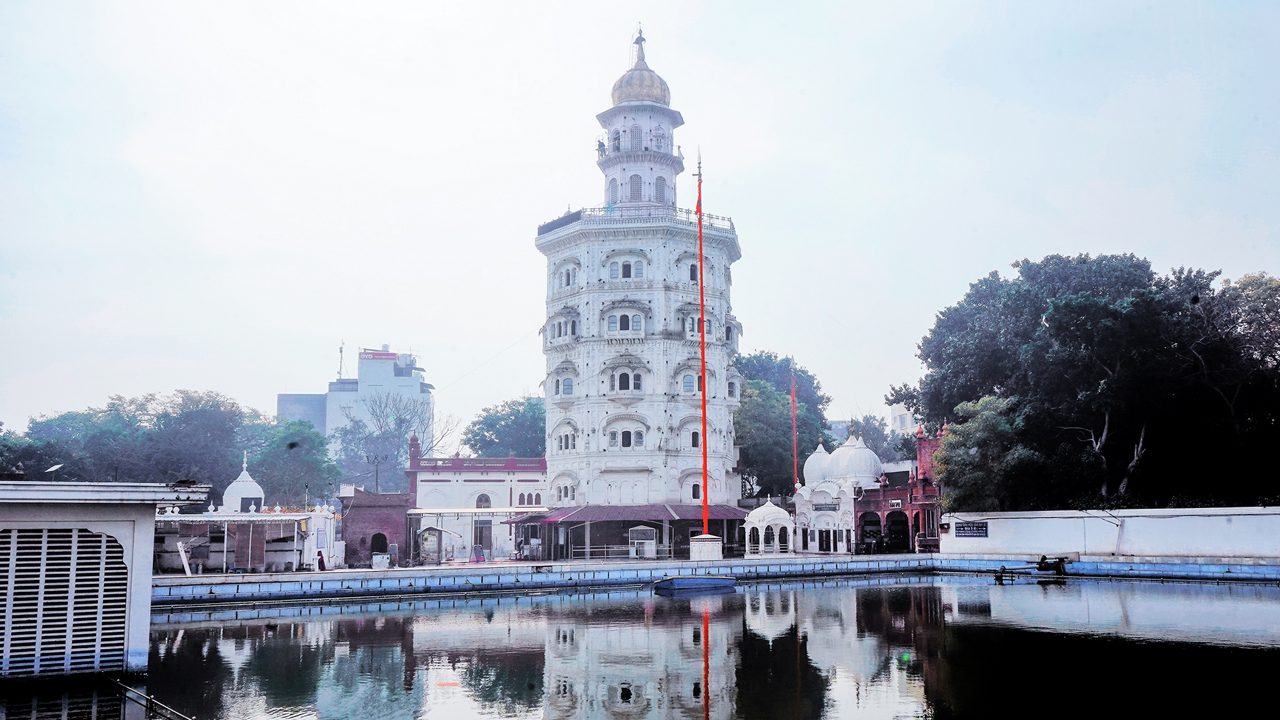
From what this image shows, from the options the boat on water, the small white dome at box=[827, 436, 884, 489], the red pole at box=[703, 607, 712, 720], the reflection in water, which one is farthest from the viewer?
Answer: the small white dome at box=[827, 436, 884, 489]

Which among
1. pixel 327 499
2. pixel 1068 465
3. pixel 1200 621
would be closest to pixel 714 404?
pixel 1068 465

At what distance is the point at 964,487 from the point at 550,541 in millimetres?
22604

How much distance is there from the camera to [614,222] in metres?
61.8

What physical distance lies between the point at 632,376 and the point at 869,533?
624 inches

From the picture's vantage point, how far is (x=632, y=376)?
2415 inches

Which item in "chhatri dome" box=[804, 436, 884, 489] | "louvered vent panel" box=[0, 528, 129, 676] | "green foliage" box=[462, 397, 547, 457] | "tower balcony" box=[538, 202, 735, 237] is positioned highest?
"tower balcony" box=[538, 202, 735, 237]

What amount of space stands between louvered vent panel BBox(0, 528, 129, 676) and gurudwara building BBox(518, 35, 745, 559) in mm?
38431

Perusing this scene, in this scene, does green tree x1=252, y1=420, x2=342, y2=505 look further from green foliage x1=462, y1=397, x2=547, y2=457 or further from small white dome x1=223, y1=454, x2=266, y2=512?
small white dome x1=223, y1=454, x2=266, y2=512

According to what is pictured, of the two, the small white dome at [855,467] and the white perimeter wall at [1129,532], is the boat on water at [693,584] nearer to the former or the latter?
the white perimeter wall at [1129,532]

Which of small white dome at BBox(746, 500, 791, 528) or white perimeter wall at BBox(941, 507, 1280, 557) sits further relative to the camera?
small white dome at BBox(746, 500, 791, 528)

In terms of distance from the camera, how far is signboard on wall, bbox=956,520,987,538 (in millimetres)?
55125

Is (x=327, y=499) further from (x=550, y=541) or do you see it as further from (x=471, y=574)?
(x=471, y=574)

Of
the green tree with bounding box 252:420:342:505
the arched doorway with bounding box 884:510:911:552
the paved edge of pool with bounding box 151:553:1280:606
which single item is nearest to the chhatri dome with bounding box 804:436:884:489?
the arched doorway with bounding box 884:510:911:552

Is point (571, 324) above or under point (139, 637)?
above
